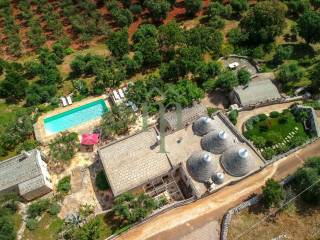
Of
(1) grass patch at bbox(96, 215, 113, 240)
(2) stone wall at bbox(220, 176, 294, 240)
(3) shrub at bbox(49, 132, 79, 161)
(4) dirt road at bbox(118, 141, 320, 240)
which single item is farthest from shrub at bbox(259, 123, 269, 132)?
(3) shrub at bbox(49, 132, 79, 161)

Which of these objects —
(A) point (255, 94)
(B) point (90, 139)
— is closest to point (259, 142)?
(A) point (255, 94)

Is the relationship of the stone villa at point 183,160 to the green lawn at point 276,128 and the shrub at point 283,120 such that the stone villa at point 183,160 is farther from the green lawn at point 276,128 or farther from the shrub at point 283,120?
the shrub at point 283,120

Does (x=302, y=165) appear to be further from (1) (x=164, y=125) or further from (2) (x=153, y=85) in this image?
(2) (x=153, y=85)

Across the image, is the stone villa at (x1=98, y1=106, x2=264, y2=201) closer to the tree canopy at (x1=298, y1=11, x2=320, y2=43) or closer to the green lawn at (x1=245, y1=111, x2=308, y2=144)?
the green lawn at (x1=245, y1=111, x2=308, y2=144)

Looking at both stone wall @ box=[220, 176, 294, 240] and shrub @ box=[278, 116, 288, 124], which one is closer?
stone wall @ box=[220, 176, 294, 240]

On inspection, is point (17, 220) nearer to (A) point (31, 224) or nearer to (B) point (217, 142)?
(A) point (31, 224)

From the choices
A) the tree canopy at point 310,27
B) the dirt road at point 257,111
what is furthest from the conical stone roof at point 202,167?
the tree canopy at point 310,27
